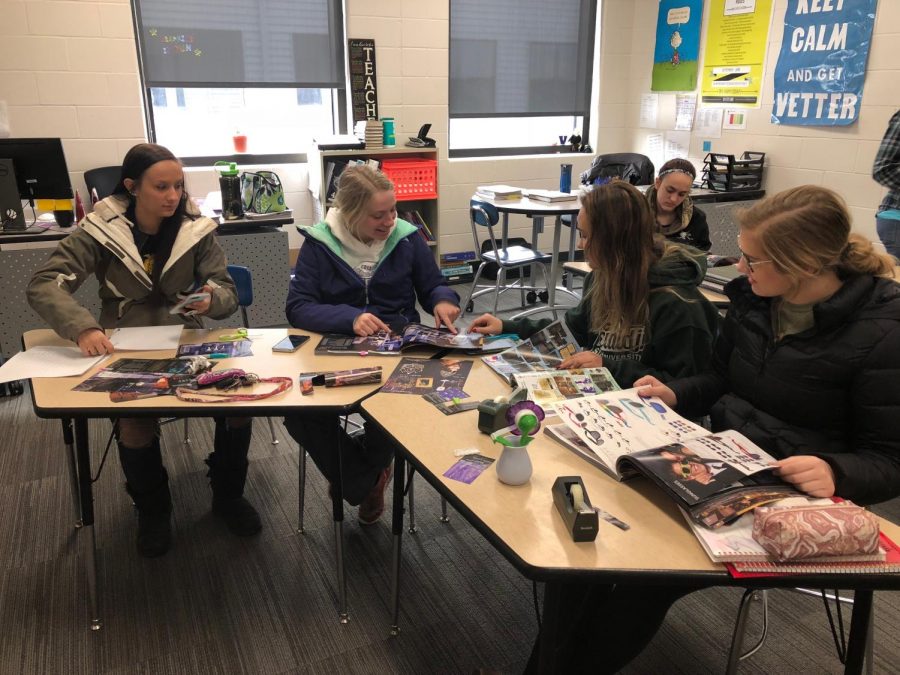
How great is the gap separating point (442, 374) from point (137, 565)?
1219 millimetres

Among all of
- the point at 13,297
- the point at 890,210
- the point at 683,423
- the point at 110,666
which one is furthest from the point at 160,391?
the point at 890,210

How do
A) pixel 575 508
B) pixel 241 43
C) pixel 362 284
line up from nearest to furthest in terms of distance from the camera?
pixel 575 508, pixel 362 284, pixel 241 43

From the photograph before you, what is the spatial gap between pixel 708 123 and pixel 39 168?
4.52 meters

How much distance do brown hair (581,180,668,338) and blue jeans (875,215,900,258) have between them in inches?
87.6

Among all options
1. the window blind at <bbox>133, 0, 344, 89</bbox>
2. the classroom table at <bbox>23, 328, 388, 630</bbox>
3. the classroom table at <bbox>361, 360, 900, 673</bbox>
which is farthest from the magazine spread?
the window blind at <bbox>133, 0, 344, 89</bbox>

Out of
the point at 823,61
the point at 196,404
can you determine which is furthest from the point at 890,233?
the point at 196,404

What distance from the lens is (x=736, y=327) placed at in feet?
5.45

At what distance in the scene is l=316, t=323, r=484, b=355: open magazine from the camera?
6.77 ft

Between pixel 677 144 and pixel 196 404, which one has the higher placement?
pixel 677 144

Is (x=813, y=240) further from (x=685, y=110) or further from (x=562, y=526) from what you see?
(x=685, y=110)

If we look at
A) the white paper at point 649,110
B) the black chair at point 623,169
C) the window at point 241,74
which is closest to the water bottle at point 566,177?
the black chair at point 623,169

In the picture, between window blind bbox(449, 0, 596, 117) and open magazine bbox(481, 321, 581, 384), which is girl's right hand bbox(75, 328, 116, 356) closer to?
open magazine bbox(481, 321, 581, 384)

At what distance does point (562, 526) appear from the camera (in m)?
1.22

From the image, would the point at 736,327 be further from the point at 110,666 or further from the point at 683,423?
the point at 110,666
